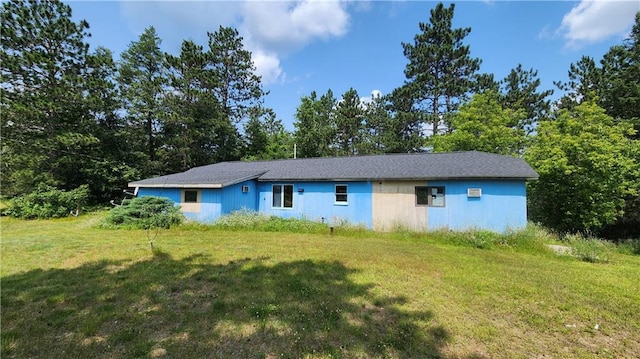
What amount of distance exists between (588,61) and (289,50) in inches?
888

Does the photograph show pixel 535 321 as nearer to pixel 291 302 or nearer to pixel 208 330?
pixel 291 302

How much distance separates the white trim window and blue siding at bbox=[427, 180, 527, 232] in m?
3.95

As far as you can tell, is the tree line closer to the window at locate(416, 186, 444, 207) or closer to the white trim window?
the window at locate(416, 186, 444, 207)

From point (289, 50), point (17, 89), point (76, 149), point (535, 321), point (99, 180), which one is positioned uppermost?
point (289, 50)

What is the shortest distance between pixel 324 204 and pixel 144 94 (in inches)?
745

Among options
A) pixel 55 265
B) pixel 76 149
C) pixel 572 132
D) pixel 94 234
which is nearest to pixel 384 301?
pixel 55 265

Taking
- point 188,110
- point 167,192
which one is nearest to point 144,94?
point 188,110

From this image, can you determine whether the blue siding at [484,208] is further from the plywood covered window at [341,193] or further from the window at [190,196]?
the window at [190,196]

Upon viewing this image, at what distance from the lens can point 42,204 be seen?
52.2ft

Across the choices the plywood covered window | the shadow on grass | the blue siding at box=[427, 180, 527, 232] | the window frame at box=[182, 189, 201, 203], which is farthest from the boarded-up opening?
the window frame at box=[182, 189, 201, 203]

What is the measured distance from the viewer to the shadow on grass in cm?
320

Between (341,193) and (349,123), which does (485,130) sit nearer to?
(341,193)

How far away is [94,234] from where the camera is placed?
10.2 meters

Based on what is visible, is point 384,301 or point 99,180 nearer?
point 384,301
